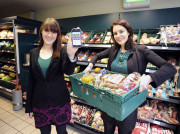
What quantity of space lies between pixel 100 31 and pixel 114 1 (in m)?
0.86

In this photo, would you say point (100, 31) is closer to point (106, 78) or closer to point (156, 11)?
point (156, 11)

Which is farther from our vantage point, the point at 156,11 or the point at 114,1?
the point at 114,1

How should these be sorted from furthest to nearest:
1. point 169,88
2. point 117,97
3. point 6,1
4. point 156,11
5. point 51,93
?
point 6,1, point 156,11, point 169,88, point 51,93, point 117,97

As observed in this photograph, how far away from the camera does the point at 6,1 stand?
12.2ft

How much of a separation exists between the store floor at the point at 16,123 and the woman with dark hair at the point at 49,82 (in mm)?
1264

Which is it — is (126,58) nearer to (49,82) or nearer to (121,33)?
(121,33)

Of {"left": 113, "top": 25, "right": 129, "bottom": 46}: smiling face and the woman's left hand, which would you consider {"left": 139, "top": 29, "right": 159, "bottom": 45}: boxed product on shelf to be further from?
the woman's left hand

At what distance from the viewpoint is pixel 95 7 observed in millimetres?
3227

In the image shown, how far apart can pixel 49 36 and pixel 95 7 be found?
2378 millimetres

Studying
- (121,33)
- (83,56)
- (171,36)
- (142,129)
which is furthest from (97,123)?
(171,36)

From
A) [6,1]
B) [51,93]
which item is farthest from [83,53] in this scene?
[6,1]

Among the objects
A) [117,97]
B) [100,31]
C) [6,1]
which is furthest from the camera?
[6,1]

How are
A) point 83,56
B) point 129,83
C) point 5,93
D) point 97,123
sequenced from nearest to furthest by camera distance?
point 129,83, point 97,123, point 83,56, point 5,93

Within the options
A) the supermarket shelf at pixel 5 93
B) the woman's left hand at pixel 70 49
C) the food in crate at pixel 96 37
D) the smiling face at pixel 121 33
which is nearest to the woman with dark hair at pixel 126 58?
the smiling face at pixel 121 33
